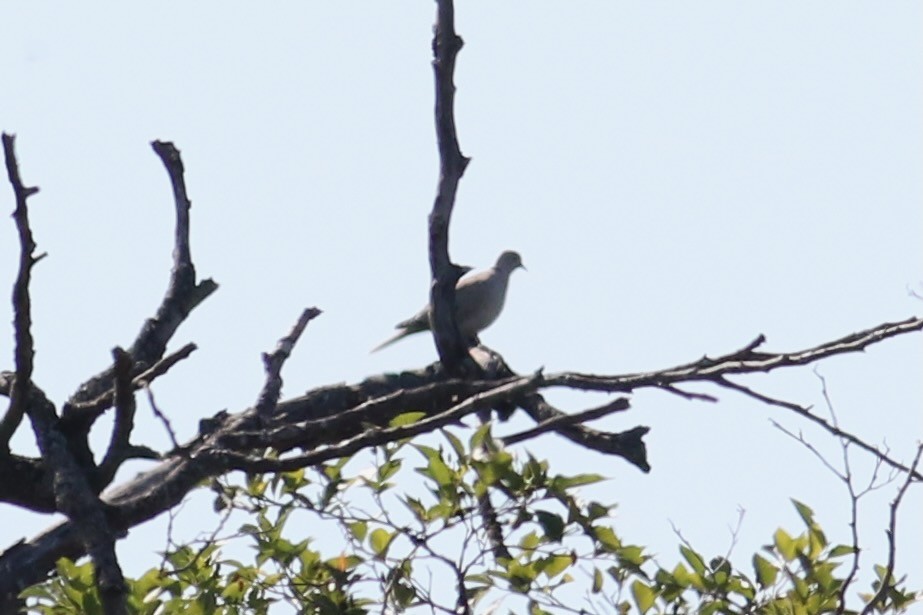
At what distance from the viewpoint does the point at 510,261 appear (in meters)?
9.52

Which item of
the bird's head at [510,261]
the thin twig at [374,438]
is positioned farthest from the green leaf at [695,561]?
the bird's head at [510,261]

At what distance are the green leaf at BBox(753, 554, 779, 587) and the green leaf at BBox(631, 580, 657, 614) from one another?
0.30m

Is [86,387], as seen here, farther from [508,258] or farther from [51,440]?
[508,258]

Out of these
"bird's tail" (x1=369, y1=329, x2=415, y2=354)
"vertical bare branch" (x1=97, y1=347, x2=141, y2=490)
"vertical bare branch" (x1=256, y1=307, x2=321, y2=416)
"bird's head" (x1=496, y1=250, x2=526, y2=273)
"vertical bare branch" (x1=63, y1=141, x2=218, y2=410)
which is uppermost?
"bird's head" (x1=496, y1=250, x2=526, y2=273)

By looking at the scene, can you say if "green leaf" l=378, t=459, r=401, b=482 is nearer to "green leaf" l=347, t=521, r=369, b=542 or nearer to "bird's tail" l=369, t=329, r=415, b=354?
"green leaf" l=347, t=521, r=369, b=542

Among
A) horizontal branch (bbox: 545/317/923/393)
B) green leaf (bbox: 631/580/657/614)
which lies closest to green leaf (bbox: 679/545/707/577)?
green leaf (bbox: 631/580/657/614)

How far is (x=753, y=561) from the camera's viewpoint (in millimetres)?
A: 3781

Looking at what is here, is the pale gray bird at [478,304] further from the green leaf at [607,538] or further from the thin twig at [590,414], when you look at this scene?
the thin twig at [590,414]

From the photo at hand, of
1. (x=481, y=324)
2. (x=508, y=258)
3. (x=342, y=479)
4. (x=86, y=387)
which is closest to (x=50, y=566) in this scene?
(x=86, y=387)

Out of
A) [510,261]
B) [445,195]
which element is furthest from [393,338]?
[445,195]

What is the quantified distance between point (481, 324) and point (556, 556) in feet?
13.6

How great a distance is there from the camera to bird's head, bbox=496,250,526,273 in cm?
903

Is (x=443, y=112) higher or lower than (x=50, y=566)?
higher

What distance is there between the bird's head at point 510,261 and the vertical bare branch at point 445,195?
167 inches
